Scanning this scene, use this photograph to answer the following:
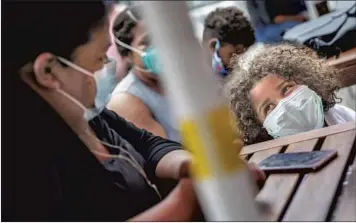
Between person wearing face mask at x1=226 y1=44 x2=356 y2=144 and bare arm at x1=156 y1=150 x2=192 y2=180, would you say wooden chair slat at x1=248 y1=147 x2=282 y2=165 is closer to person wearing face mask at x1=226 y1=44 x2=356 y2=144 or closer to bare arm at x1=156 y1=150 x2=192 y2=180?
person wearing face mask at x1=226 y1=44 x2=356 y2=144

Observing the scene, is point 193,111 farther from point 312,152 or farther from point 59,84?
point 312,152

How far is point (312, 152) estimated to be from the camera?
48.6 inches

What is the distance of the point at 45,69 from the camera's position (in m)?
1.10

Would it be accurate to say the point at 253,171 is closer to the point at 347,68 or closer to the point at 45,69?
the point at 45,69

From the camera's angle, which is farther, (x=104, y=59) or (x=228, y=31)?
(x=228, y=31)

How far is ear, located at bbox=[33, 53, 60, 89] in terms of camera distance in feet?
3.57

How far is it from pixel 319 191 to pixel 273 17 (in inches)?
55.7

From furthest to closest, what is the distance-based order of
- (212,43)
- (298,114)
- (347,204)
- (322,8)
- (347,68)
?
(322,8) → (347,68) → (212,43) → (298,114) → (347,204)

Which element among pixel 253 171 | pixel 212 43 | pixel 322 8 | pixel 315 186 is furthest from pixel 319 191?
pixel 322 8

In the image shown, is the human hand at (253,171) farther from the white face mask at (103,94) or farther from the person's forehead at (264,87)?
the person's forehead at (264,87)

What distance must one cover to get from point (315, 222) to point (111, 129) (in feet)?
1.73

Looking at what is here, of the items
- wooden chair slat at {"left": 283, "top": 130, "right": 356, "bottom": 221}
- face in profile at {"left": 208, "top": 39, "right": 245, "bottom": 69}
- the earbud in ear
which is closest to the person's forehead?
face in profile at {"left": 208, "top": 39, "right": 245, "bottom": 69}

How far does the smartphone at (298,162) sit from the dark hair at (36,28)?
0.54 meters

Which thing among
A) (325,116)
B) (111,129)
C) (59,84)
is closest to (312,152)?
(325,116)
